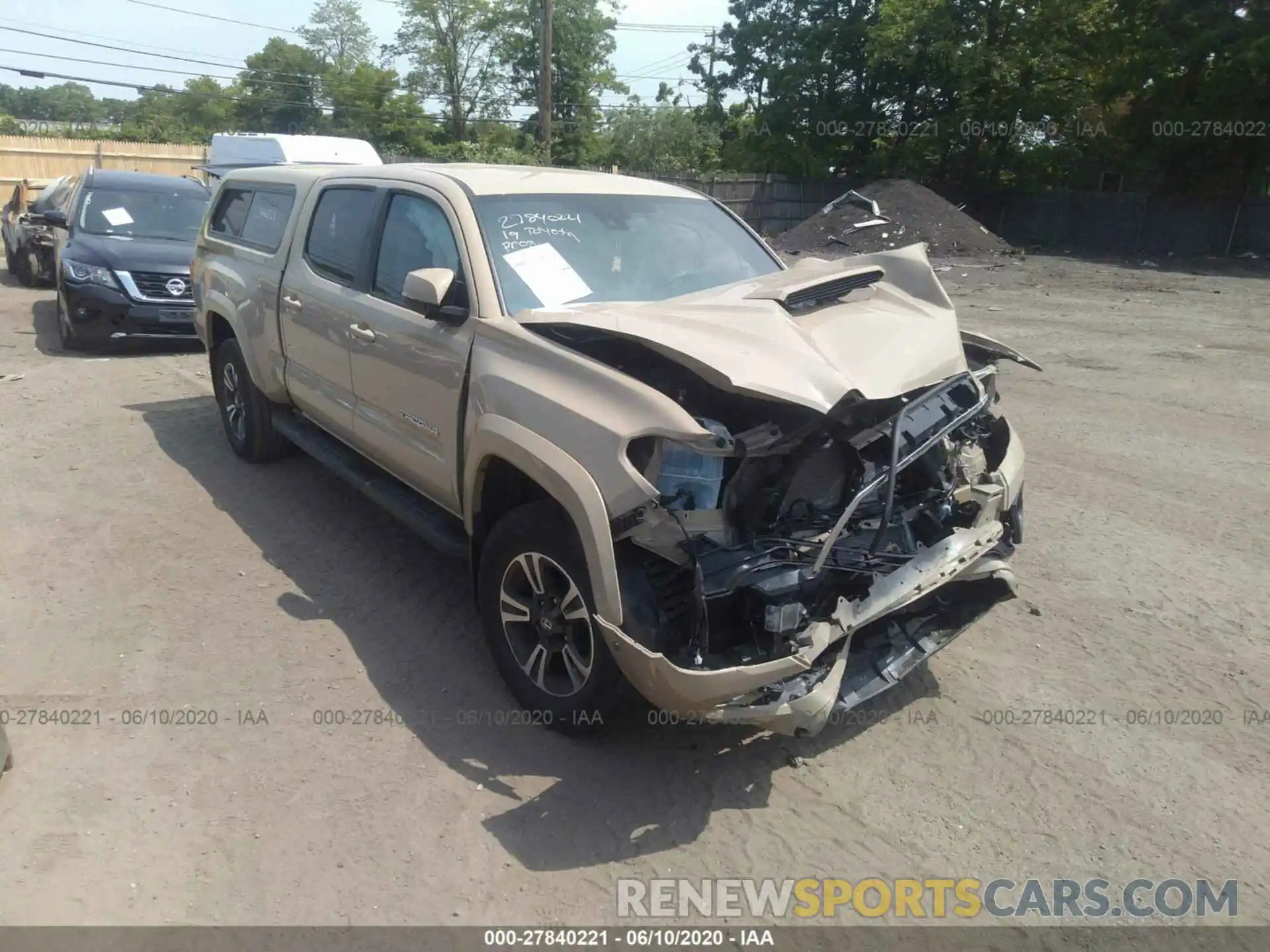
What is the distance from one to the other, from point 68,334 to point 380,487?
24.8ft

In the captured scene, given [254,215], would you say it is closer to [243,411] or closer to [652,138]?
[243,411]

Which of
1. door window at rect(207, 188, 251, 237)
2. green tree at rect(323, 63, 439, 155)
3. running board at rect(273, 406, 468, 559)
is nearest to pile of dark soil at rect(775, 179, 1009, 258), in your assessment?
door window at rect(207, 188, 251, 237)

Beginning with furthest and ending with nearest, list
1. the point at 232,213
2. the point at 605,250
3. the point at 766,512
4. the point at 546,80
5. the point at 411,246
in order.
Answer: the point at 546,80 < the point at 232,213 < the point at 411,246 < the point at 605,250 < the point at 766,512

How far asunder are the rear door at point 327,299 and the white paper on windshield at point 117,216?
687 centimetres

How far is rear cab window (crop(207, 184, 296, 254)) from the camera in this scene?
589cm

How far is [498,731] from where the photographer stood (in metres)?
3.74

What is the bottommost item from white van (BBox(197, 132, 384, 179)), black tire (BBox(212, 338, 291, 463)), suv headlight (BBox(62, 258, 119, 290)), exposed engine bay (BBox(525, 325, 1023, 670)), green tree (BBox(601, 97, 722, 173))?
black tire (BBox(212, 338, 291, 463))

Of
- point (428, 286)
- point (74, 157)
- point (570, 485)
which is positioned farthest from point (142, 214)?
→ point (74, 157)

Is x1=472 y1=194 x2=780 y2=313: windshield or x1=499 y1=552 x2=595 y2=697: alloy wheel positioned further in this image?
x1=472 y1=194 x2=780 y2=313: windshield

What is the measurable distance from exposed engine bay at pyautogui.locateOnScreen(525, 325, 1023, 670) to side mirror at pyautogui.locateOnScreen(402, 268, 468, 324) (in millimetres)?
491

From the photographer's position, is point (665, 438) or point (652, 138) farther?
point (652, 138)

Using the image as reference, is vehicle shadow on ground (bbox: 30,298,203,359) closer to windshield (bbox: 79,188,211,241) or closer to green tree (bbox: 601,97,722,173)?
windshield (bbox: 79,188,211,241)

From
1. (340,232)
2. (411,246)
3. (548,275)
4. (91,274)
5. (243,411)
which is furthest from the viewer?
(91,274)

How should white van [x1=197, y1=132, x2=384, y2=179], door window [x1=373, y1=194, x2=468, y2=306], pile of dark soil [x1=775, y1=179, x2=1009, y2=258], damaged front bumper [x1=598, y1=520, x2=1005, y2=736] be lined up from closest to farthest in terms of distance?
damaged front bumper [x1=598, y1=520, x2=1005, y2=736] → door window [x1=373, y1=194, x2=468, y2=306] → white van [x1=197, y1=132, x2=384, y2=179] → pile of dark soil [x1=775, y1=179, x2=1009, y2=258]
